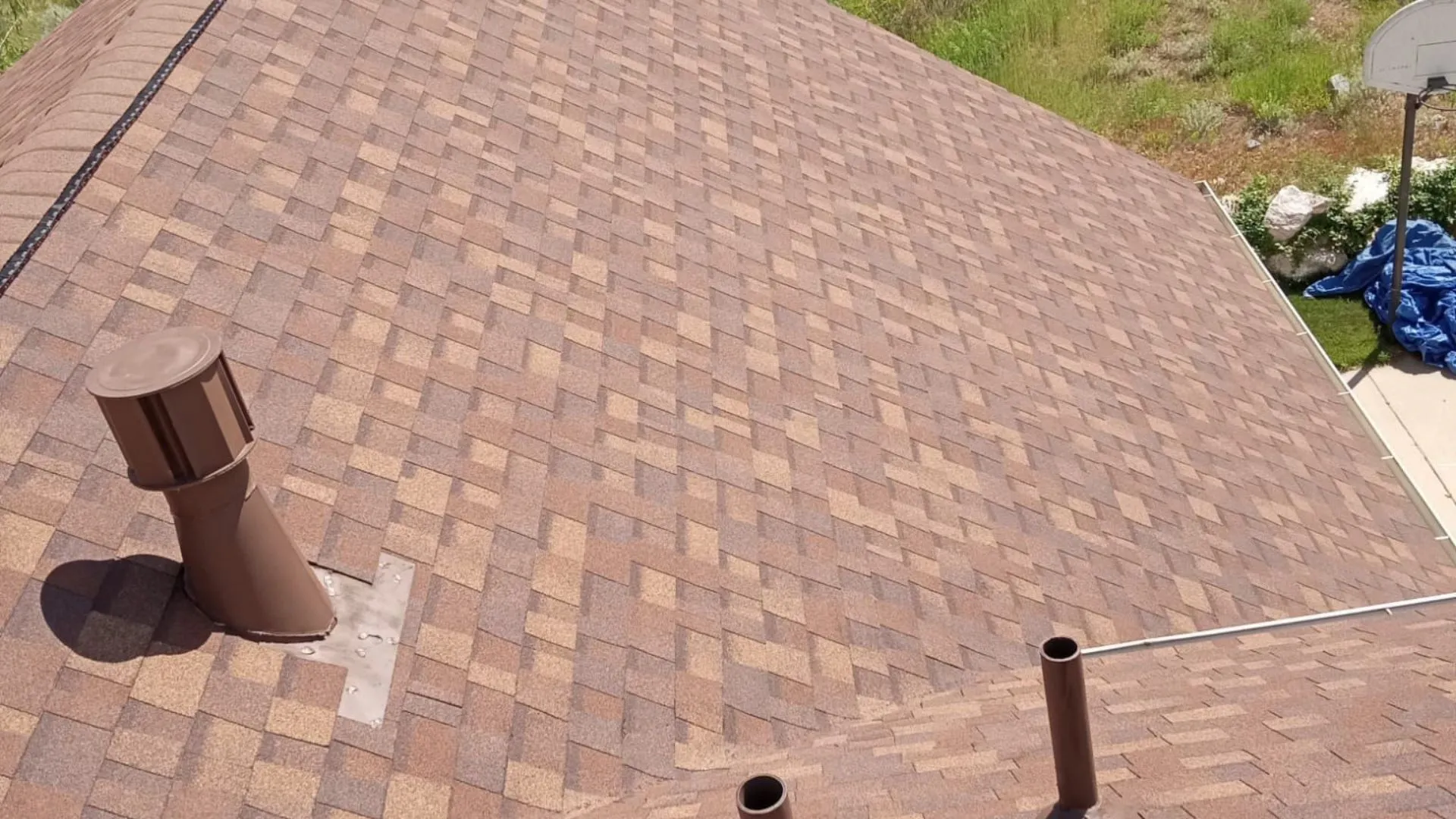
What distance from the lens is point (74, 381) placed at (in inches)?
203

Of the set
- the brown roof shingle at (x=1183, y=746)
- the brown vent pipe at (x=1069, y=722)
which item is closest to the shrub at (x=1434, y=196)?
the brown roof shingle at (x=1183, y=746)

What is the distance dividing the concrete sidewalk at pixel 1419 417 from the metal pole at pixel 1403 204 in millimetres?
852

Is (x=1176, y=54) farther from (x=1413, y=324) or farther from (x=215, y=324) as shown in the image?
(x=215, y=324)

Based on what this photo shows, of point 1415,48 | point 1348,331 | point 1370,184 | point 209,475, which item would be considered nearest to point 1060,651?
point 209,475

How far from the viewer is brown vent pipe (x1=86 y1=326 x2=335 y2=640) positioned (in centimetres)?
412

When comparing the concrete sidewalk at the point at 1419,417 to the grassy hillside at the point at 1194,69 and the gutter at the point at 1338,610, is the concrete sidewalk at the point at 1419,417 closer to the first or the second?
the grassy hillside at the point at 1194,69

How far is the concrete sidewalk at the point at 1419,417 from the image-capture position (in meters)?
15.2

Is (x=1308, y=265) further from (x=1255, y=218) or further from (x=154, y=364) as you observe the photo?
(x=154, y=364)

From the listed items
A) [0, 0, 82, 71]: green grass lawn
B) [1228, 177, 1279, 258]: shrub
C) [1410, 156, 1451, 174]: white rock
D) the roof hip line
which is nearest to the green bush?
[1228, 177, 1279, 258]: shrub

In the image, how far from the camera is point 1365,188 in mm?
19844

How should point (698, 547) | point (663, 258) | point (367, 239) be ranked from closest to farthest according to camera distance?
1. point (698, 547)
2. point (367, 239)
3. point (663, 258)

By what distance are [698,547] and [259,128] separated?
10.9 feet

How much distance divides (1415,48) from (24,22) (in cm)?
2421

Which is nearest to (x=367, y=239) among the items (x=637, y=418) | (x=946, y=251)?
(x=637, y=418)
